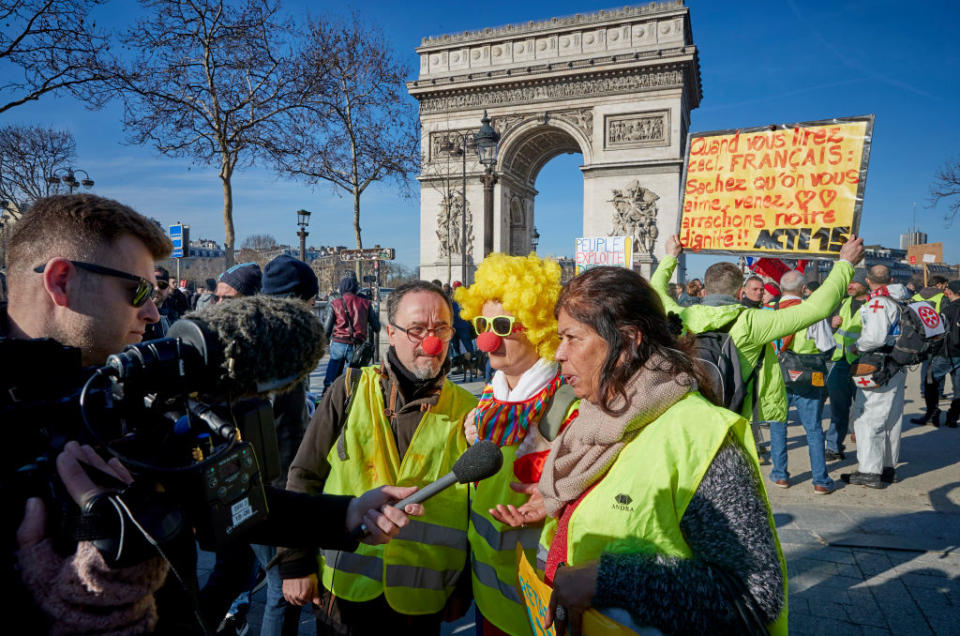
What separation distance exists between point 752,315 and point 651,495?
2.95 m

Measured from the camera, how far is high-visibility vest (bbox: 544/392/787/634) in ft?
4.20

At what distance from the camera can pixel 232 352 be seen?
1.05 metres

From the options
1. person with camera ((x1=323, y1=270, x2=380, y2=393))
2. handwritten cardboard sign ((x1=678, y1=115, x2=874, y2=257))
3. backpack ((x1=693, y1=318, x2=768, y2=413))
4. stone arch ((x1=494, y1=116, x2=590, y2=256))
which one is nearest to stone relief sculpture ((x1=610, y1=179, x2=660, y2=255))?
stone arch ((x1=494, y1=116, x2=590, y2=256))

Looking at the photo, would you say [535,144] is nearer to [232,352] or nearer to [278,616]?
[278,616]

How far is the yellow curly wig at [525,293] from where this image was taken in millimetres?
2463

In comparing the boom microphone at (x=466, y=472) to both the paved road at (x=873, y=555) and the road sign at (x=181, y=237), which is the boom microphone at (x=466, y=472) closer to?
the paved road at (x=873, y=555)

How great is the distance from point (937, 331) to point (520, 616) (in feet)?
22.3

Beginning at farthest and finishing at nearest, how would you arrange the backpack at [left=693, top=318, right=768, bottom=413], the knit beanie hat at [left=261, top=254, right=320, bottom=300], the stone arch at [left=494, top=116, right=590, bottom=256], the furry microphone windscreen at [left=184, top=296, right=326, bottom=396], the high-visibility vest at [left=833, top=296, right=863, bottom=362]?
the stone arch at [left=494, top=116, right=590, bottom=256] → the high-visibility vest at [left=833, top=296, right=863, bottom=362] → the knit beanie hat at [left=261, top=254, right=320, bottom=300] → the backpack at [left=693, top=318, right=768, bottom=413] → the furry microphone windscreen at [left=184, top=296, right=326, bottom=396]

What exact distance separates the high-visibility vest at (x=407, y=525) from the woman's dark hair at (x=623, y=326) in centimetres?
79

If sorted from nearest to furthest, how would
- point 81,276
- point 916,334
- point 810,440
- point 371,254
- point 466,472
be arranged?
point 81,276, point 466,472, point 810,440, point 916,334, point 371,254

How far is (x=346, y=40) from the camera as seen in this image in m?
13.1

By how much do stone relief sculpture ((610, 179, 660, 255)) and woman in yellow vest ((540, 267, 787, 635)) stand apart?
19.4 m

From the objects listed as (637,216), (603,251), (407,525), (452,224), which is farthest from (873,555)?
(452,224)

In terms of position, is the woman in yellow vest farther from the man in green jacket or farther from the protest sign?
the protest sign
